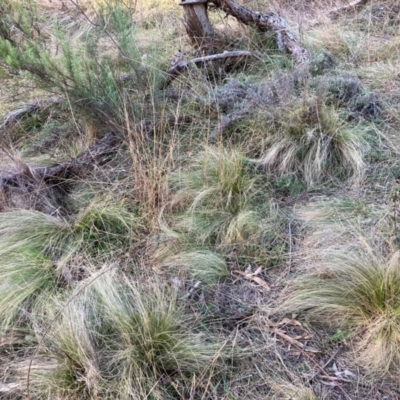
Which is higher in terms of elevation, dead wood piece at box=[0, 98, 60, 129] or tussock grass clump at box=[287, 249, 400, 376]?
dead wood piece at box=[0, 98, 60, 129]

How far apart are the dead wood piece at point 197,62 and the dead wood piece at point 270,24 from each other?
0.93 ft

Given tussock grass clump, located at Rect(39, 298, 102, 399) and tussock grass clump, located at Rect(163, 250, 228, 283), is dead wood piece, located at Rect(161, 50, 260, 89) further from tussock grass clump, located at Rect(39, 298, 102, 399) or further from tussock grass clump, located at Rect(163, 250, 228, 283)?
tussock grass clump, located at Rect(39, 298, 102, 399)

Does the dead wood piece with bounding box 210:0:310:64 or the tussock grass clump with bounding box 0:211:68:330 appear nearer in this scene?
the tussock grass clump with bounding box 0:211:68:330

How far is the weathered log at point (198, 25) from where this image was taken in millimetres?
4206

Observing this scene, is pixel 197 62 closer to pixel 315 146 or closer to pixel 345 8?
pixel 315 146

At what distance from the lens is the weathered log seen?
4206mm

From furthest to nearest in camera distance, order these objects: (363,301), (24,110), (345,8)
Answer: (345,8) < (24,110) < (363,301)

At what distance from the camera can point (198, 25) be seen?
4352 millimetres

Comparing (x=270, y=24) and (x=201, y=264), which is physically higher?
(x=270, y=24)

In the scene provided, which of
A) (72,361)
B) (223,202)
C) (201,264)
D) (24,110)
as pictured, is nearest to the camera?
(72,361)

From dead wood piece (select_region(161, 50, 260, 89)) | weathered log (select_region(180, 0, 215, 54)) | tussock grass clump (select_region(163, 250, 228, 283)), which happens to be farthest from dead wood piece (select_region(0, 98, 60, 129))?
tussock grass clump (select_region(163, 250, 228, 283))

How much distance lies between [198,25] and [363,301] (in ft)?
10.6

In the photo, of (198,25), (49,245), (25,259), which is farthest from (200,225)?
(198,25)

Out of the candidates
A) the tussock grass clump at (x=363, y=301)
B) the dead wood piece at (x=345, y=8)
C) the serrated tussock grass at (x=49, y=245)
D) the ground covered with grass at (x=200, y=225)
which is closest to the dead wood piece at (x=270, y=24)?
the ground covered with grass at (x=200, y=225)
